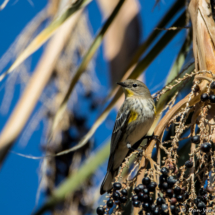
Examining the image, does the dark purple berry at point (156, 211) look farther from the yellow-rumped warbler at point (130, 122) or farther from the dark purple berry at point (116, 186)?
the yellow-rumped warbler at point (130, 122)

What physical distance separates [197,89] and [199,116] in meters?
0.12

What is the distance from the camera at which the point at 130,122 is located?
8.07 feet

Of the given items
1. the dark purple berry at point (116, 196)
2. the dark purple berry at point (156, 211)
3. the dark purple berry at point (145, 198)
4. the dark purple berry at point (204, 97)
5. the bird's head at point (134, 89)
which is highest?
the bird's head at point (134, 89)

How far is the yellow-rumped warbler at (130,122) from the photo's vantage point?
2350 mm

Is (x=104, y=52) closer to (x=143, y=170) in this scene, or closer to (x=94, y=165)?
(x=94, y=165)

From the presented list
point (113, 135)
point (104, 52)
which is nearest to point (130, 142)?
point (113, 135)

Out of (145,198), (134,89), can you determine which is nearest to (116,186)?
(145,198)

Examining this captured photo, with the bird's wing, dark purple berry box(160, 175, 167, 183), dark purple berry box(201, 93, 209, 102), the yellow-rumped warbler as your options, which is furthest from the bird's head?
dark purple berry box(160, 175, 167, 183)

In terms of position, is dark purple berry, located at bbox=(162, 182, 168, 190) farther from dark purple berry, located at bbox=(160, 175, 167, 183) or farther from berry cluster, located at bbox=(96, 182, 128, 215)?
berry cluster, located at bbox=(96, 182, 128, 215)

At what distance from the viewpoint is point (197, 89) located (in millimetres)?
1299

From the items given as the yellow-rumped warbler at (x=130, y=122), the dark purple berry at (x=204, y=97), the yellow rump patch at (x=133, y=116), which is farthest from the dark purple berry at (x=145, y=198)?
the yellow rump patch at (x=133, y=116)

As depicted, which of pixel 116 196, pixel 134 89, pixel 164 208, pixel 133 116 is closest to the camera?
pixel 164 208

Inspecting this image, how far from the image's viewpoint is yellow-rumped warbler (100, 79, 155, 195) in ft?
7.71

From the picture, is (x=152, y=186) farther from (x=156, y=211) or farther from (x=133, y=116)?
(x=133, y=116)
